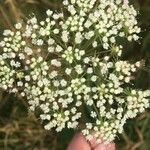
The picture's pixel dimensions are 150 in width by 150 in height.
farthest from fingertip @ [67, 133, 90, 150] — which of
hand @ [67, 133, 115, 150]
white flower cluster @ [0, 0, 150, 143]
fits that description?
white flower cluster @ [0, 0, 150, 143]

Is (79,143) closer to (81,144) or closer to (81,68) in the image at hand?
(81,144)

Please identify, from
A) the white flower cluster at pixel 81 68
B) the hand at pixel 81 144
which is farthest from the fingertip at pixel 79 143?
the white flower cluster at pixel 81 68

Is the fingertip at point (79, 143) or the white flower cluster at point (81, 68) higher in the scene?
the white flower cluster at point (81, 68)

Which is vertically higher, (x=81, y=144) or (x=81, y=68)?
(x=81, y=68)

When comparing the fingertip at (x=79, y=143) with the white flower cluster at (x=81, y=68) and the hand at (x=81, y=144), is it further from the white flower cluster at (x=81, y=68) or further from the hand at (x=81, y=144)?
the white flower cluster at (x=81, y=68)

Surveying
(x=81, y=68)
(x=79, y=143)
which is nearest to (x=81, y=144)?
(x=79, y=143)

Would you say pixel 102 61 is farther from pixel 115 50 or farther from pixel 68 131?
pixel 68 131

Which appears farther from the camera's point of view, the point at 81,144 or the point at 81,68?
the point at 81,144

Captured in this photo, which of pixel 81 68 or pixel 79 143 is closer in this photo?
pixel 81 68

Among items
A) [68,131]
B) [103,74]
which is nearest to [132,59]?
[68,131]

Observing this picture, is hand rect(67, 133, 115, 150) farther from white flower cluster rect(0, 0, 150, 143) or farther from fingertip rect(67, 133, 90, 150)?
white flower cluster rect(0, 0, 150, 143)

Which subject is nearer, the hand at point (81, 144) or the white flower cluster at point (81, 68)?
the white flower cluster at point (81, 68)
